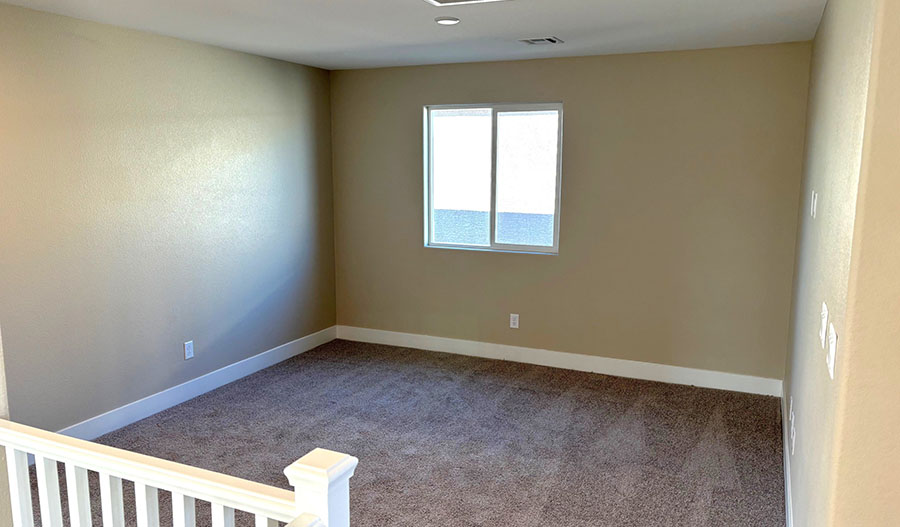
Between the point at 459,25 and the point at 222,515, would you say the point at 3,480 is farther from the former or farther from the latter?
the point at 459,25

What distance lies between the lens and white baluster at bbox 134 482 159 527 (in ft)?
5.11

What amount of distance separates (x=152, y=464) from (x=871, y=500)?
1697 millimetres

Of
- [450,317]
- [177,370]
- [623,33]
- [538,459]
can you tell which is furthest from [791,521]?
[177,370]

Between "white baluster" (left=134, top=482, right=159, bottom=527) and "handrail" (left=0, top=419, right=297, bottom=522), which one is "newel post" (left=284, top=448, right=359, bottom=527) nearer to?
"handrail" (left=0, top=419, right=297, bottom=522)

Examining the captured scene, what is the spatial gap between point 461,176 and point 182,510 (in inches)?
159

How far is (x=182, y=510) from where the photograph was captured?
5.02ft

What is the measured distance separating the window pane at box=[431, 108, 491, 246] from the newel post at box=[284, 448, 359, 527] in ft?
12.9

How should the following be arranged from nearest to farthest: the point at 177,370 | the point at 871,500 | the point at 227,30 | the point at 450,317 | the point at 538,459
Result: the point at 871,500 → the point at 538,459 → the point at 227,30 → the point at 177,370 → the point at 450,317

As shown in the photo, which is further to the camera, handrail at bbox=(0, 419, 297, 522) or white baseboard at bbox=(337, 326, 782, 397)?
white baseboard at bbox=(337, 326, 782, 397)

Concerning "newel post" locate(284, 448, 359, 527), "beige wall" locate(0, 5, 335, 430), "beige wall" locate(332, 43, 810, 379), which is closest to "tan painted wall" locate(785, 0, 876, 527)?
"newel post" locate(284, 448, 359, 527)

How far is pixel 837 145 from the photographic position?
6.63ft

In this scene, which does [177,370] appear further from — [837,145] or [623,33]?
[837,145]

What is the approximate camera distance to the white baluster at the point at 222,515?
1.48 metres

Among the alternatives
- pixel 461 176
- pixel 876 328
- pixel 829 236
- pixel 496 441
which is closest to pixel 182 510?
pixel 876 328
